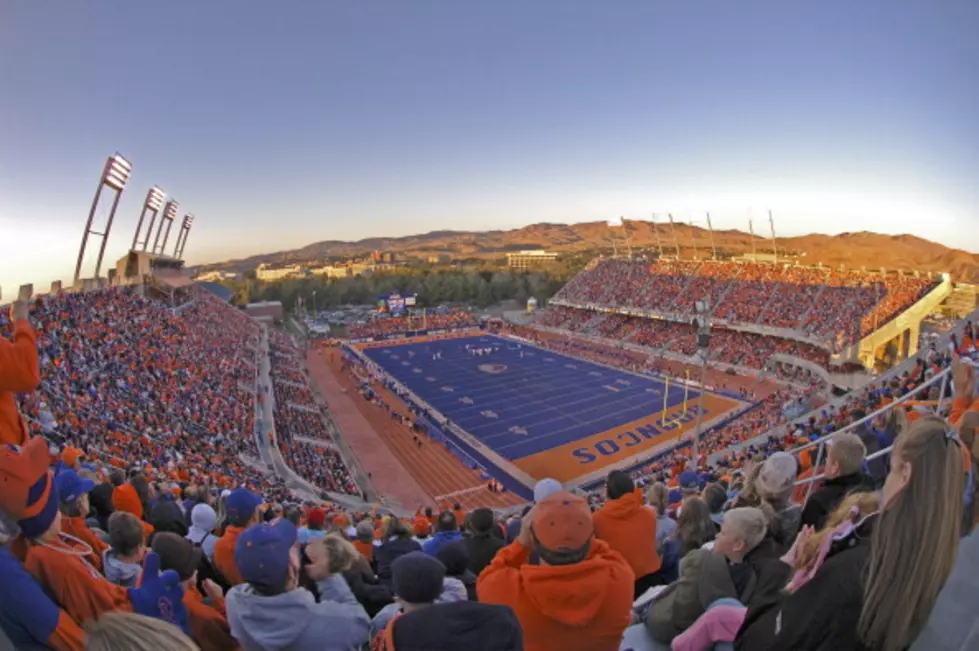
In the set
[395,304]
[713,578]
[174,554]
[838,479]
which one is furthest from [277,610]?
[395,304]

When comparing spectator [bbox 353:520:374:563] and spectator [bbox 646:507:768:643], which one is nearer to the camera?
spectator [bbox 646:507:768:643]

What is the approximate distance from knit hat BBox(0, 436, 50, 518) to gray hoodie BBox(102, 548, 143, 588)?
124cm

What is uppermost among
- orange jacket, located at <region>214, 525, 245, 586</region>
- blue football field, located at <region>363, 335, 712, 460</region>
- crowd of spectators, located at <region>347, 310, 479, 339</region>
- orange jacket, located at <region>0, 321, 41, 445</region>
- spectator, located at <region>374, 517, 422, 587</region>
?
orange jacket, located at <region>0, 321, 41, 445</region>

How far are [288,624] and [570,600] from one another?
4.44 feet

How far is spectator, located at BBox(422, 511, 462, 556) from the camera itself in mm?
4645

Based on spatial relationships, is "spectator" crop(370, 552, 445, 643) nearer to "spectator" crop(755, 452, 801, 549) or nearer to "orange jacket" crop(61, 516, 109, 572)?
"orange jacket" crop(61, 516, 109, 572)

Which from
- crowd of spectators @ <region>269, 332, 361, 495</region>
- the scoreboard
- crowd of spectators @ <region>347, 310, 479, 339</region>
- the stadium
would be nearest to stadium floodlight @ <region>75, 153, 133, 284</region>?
the stadium

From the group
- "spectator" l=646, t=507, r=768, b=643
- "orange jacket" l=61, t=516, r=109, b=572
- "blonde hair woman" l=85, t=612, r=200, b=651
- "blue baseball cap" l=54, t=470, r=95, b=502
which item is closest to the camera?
"blonde hair woman" l=85, t=612, r=200, b=651

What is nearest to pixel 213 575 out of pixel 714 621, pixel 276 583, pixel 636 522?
pixel 276 583

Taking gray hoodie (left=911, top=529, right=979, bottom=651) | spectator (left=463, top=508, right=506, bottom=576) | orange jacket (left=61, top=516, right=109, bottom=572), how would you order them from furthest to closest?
spectator (left=463, top=508, right=506, bottom=576) < orange jacket (left=61, top=516, right=109, bottom=572) < gray hoodie (left=911, top=529, right=979, bottom=651)

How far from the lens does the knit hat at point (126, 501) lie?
18.4 feet

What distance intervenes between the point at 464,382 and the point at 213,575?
36128mm

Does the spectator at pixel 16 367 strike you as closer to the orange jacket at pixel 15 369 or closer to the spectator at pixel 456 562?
the orange jacket at pixel 15 369

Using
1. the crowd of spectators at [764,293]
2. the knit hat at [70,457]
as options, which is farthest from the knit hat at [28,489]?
the crowd of spectators at [764,293]
